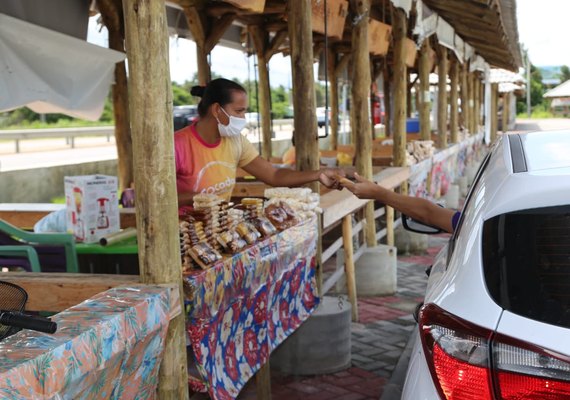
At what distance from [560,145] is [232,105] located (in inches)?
88.5

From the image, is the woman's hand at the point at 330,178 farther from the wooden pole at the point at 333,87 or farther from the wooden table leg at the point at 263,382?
the wooden pole at the point at 333,87

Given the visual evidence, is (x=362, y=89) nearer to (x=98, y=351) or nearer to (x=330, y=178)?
(x=330, y=178)

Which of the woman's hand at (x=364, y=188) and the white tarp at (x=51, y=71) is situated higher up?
the white tarp at (x=51, y=71)

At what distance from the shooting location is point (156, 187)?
3.02 meters

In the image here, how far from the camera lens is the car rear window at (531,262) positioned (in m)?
1.94

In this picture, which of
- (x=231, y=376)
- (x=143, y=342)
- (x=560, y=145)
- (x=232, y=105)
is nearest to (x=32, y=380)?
(x=143, y=342)

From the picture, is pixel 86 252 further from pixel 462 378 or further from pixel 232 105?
pixel 462 378

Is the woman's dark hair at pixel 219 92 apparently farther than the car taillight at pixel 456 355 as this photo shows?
Yes

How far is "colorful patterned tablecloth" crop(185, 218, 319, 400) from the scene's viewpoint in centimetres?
340

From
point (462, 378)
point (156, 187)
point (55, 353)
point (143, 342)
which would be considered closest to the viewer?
point (462, 378)

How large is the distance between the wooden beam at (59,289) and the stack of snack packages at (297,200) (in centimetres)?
193

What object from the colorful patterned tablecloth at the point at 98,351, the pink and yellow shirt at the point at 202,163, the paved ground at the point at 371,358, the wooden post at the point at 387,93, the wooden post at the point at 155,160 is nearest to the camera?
the colorful patterned tablecloth at the point at 98,351

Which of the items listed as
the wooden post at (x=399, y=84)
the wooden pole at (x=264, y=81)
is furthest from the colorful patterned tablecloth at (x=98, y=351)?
the wooden pole at (x=264, y=81)

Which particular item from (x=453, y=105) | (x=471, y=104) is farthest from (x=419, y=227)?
(x=471, y=104)
